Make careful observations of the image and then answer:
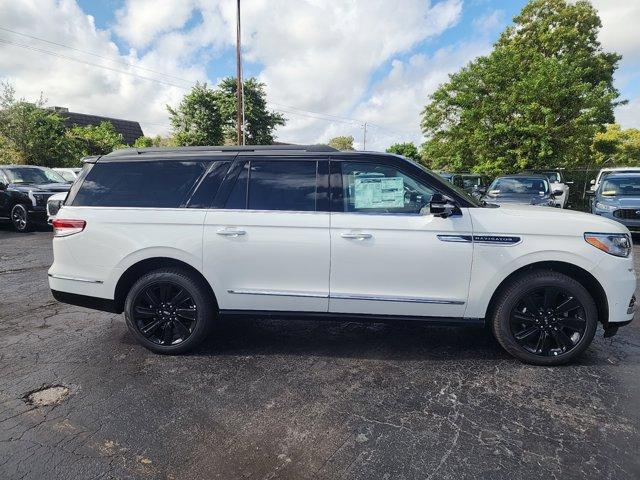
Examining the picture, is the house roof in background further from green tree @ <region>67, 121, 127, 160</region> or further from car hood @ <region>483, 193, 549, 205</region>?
car hood @ <region>483, 193, 549, 205</region>

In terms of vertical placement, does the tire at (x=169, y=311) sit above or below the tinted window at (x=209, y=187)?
below

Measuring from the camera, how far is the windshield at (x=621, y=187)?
385 inches

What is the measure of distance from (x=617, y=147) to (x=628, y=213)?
2711 cm

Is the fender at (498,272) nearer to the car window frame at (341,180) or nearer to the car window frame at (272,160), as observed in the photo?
the car window frame at (341,180)

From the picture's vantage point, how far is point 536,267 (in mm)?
3172

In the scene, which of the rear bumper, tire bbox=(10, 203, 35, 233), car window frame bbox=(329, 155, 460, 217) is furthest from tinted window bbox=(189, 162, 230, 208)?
tire bbox=(10, 203, 35, 233)

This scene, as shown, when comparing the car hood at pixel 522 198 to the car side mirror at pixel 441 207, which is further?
the car hood at pixel 522 198

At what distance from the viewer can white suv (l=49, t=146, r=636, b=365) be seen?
3.11 metres

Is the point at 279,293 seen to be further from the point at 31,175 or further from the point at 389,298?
the point at 31,175

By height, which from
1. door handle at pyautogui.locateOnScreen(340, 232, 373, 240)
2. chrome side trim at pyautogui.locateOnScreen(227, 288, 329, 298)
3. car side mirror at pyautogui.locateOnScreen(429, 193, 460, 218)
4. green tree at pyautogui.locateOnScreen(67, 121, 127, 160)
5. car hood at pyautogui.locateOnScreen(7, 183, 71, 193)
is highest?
green tree at pyautogui.locateOnScreen(67, 121, 127, 160)

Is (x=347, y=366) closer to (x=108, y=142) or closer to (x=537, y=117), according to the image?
(x=537, y=117)

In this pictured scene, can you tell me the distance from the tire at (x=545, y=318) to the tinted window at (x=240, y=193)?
2.34 meters

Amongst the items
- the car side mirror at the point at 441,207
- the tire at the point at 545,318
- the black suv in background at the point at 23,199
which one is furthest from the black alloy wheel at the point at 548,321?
the black suv in background at the point at 23,199

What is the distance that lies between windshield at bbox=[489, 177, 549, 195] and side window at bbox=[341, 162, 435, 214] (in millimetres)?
8480
